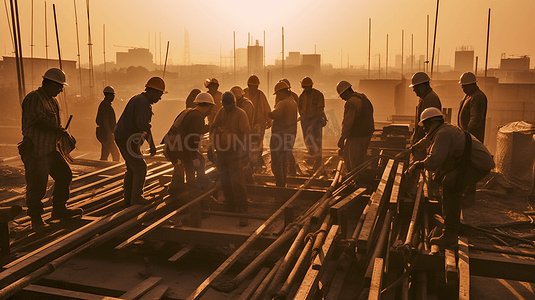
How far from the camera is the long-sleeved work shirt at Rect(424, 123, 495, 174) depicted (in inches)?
201

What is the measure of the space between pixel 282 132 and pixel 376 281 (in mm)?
4810

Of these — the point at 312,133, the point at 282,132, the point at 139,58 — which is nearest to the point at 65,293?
the point at 282,132

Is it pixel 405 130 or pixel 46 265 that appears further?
pixel 405 130

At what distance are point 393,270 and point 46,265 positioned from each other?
372 cm

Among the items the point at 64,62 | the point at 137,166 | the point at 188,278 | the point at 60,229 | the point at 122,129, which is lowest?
the point at 188,278

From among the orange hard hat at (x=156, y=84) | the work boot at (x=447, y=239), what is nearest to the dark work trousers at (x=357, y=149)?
the work boot at (x=447, y=239)

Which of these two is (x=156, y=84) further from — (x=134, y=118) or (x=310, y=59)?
(x=310, y=59)

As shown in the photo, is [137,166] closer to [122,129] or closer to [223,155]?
Answer: [122,129]

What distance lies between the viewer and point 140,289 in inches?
188

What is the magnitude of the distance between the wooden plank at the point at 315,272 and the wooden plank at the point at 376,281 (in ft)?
1.63

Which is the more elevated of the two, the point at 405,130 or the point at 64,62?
the point at 64,62

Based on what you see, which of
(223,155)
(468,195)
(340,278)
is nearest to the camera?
(340,278)

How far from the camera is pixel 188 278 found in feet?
18.3

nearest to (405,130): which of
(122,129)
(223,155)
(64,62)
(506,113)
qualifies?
(223,155)
